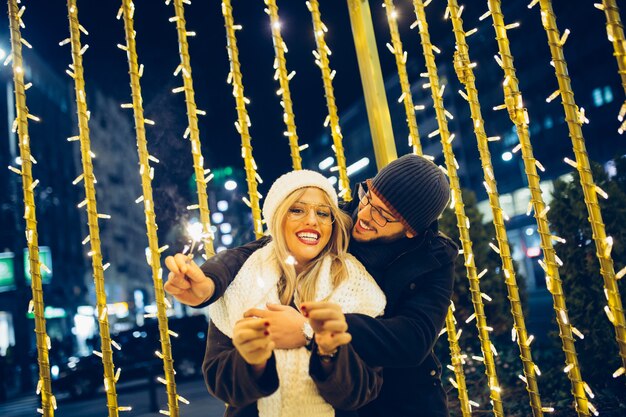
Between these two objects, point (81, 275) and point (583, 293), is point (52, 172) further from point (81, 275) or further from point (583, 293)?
point (583, 293)

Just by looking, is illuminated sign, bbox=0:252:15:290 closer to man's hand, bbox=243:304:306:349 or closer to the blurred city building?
the blurred city building

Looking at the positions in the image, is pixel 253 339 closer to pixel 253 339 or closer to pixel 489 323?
pixel 253 339

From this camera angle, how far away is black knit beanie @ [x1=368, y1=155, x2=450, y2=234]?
1.89 meters

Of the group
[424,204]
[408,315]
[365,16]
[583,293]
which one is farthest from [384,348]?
[583,293]

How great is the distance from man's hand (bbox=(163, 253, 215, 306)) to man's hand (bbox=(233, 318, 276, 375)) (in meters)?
0.27

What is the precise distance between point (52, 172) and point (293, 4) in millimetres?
31770

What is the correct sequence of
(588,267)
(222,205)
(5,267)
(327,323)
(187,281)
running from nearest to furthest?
(327,323)
(187,281)
(588,267)
(5,267)
(222,205)

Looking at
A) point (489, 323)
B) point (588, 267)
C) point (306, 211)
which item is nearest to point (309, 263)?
point (306, 211)

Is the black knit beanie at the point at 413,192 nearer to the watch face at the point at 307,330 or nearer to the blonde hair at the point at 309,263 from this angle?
the blonde hair at the point at 309,263

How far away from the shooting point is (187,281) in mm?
1650

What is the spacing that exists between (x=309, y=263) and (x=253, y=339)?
55 centimetres

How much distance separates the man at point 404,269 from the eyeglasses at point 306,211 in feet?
0.54

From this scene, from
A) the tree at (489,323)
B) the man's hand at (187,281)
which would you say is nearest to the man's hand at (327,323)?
the man's hand at (187,281)

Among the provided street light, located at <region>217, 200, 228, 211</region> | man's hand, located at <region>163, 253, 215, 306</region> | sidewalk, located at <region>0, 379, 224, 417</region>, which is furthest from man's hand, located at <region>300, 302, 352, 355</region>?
street light, located at <region>217, 200, 228, 211</region>
